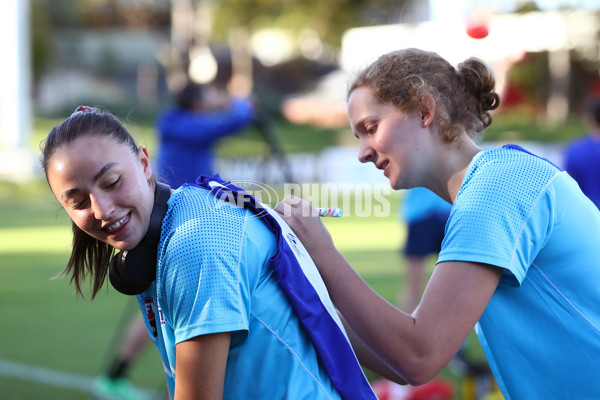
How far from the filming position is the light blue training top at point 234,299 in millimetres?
1795

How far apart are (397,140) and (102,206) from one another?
0.82m

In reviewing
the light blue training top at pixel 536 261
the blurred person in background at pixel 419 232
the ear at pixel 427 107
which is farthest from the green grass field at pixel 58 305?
the blurred person in background at pixel 419 232

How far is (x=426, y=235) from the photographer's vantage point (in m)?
5.87

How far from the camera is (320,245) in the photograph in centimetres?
210

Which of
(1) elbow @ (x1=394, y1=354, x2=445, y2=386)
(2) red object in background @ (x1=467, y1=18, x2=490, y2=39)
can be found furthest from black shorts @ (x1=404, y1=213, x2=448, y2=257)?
(1) elbow @ (x1=394, y1=354, x2=445, y2=386)

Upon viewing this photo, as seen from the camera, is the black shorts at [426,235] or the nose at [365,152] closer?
the nose at [365,152]

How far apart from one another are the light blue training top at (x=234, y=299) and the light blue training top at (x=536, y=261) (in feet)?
1.47

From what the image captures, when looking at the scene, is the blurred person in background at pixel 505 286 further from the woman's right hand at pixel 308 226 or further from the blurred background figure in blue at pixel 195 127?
the blurred background figure in blue at pixel 195 127

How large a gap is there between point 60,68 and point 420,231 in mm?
37205

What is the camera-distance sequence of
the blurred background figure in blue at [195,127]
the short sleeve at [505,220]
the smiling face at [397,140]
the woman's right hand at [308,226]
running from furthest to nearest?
the blurred background figure in blue at [195,127], the smiling face at [397,140], the woman's right hand at [308,226], the short sleeve at [505,220]

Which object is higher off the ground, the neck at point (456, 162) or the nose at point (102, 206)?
the neck at point (456, 162)

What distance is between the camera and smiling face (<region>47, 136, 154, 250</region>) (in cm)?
198

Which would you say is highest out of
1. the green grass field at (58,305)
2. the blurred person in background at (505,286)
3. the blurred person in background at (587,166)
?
the blurred person in background at (505,286)

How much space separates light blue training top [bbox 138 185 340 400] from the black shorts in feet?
12.9
